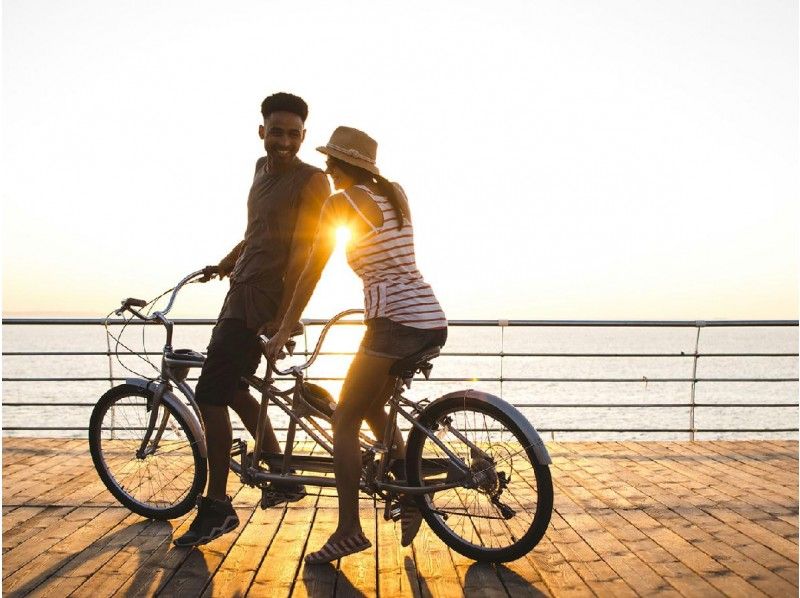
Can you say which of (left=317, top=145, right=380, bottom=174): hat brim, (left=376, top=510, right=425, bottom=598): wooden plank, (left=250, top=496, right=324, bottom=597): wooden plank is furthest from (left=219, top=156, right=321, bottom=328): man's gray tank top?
(left=376, top=510, right=425, bottom=598): wooden plank

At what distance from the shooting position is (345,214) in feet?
10.4

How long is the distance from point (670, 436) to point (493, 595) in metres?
26.8

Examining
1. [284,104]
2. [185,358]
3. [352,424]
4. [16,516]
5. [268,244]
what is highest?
[284,104]

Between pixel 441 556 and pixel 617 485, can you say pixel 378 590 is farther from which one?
pixel 617 485

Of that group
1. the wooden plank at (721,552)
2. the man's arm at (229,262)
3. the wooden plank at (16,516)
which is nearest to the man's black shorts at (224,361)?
the man's arm at (229,262)

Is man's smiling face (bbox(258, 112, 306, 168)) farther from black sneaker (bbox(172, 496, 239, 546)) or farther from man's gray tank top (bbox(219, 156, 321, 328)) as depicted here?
black sneaker (bbox(172, 496, 239, 546))

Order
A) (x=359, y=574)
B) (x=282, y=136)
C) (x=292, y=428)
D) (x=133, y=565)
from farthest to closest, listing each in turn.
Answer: (x=292, y=428), (x=282, y=136), (x=133, y=565), (x=359, y=574)

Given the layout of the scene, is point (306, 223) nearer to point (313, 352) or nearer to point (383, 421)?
point (313, 352)

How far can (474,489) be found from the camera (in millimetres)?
3371

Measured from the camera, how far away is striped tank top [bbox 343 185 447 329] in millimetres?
3182

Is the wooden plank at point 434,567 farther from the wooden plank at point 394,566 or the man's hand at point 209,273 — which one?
the man's hand at point 209,273

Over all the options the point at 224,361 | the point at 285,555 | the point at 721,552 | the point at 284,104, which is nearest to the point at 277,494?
the point at 285,555

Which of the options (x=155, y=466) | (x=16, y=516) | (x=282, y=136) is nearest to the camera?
(x=282, y=136)

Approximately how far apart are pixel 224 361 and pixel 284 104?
1.18 metres
